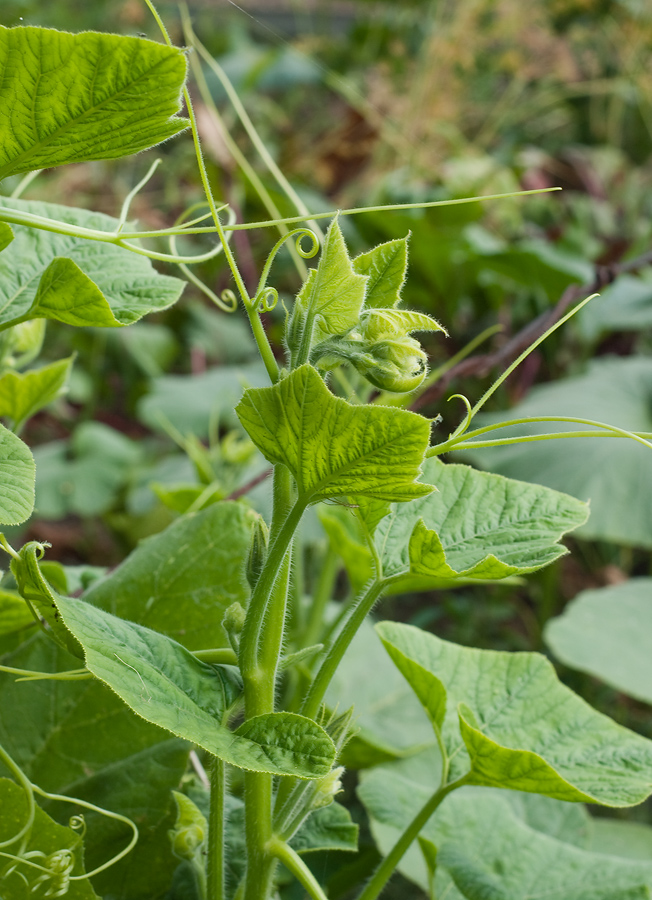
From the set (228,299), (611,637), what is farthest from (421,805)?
(611,637)

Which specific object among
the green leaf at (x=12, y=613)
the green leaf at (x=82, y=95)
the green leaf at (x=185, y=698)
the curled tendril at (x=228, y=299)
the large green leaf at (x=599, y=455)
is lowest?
the large green leaf at (x=599, y=455)

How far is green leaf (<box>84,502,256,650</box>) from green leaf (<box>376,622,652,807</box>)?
0.07 m

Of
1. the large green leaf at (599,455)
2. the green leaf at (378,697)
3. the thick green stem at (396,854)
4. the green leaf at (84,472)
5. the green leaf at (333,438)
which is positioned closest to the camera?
the green leaf at (333,438)

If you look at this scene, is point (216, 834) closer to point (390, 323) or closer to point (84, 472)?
point (390, 323)

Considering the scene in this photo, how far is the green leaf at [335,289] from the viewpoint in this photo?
0.25 m

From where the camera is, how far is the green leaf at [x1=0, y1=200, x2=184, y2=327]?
0.92 ft

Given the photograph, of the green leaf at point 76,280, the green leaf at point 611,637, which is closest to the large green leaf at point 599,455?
the green leaf at point 611,637

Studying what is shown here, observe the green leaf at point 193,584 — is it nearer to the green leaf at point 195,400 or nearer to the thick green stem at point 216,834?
the thick green stem at point 216,834

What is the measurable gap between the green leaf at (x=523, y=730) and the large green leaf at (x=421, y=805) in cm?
7

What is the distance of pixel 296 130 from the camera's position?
2287mm

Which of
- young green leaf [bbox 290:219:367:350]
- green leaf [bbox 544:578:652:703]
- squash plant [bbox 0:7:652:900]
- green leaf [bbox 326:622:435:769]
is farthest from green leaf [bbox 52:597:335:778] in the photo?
green leaf [bbox 544:578:652:703]

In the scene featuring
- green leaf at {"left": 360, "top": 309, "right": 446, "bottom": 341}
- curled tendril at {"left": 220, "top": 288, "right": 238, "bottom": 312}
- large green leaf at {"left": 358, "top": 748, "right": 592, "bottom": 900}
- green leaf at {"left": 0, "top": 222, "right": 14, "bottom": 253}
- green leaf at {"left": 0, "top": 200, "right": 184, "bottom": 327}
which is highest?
green leaf at {"left": 0, "top": 222, "right": 14, "bottom": 253}

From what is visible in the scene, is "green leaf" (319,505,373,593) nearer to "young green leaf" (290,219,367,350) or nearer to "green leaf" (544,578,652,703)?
"young green leaf" (290,219,367,350)

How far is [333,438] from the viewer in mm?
229
